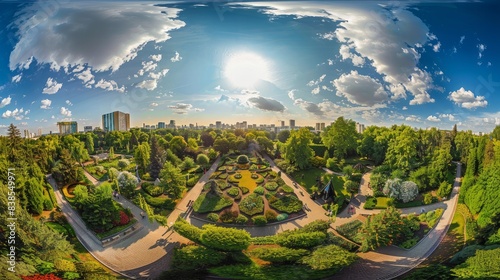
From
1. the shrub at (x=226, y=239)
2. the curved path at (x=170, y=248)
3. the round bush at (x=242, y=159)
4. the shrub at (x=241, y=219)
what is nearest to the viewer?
the shrub at (x=226, y=239)

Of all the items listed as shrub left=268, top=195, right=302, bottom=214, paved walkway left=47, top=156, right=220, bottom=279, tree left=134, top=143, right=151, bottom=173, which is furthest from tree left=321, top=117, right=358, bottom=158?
tree left=134, top=143, right=151, bottom=173

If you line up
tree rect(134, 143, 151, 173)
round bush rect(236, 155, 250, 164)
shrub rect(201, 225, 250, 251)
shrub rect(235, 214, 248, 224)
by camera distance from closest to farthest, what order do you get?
shrub rect(201, 225, 250, 251) → shrub rect(235, 214, 248, 224) → tree rect(134, 143, 151, 173) → round bush rect(236, 155, 250, 164)

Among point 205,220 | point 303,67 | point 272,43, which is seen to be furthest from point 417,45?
point 205,220

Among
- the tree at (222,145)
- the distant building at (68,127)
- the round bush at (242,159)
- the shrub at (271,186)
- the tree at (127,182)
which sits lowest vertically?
the shrub at (271,186)

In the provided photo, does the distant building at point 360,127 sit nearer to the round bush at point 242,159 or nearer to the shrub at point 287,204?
the shrub at point 287,204

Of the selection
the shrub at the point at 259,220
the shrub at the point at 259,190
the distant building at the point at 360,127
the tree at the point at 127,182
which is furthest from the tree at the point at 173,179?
the distant building at the point at 360,127

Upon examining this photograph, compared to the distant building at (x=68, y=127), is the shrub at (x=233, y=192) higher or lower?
lower

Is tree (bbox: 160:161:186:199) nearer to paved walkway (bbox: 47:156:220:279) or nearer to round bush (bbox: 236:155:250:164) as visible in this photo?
paved walkway (bbox: 47:156:220:279)
